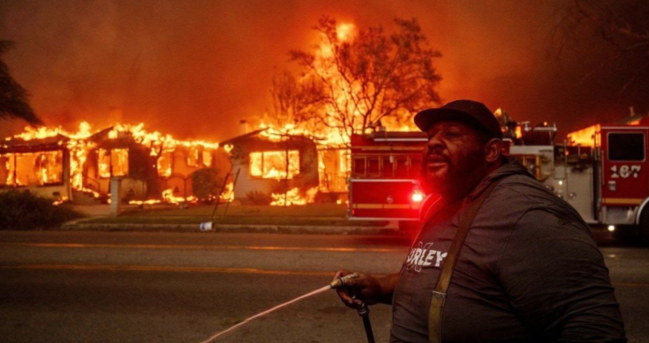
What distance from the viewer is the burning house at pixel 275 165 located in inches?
990

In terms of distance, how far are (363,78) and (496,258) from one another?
21126mm

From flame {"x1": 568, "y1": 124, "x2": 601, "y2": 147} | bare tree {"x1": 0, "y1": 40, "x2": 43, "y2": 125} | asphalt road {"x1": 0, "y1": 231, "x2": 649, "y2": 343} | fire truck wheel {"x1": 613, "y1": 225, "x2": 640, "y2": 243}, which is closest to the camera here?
asphalt road {"x1": 0, "y1": 231, "x2": 649, "y2": 343}

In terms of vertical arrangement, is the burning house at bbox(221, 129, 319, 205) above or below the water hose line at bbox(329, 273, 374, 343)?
above

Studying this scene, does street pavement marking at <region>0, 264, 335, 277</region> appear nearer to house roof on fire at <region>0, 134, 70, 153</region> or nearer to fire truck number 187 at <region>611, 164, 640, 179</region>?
fire truck number 187 at <region>611, 164, 640, 179</region>

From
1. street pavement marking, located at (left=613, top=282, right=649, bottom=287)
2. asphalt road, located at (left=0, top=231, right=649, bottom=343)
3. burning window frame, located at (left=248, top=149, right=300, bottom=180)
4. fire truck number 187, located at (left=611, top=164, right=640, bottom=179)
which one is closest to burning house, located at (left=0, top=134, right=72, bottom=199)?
burning window frame, located at (left=248, top=149, right=300, bottom=180)

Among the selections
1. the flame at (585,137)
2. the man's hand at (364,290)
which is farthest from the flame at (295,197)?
the man's hand at (364,290)

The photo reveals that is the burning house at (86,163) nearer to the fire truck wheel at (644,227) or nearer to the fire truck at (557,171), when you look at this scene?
the fire truck at (557,171)

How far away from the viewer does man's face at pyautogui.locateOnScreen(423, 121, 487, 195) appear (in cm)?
207

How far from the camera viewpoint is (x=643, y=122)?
37.8 feet

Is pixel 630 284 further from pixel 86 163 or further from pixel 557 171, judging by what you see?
pixel 86 163

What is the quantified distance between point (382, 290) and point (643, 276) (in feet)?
22.5

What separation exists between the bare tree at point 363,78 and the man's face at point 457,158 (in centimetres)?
1934

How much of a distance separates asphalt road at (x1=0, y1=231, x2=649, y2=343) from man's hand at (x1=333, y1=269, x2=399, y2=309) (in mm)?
2464

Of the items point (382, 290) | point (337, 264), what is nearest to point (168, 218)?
point (337, 264)
